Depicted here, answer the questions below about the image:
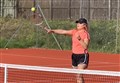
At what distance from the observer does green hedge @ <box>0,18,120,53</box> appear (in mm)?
24109

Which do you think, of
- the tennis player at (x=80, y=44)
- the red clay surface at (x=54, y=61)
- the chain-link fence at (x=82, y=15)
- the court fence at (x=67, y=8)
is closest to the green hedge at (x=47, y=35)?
the chain-link fence at (x=82, y=15)

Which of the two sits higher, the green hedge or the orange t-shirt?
the orange t-shirt

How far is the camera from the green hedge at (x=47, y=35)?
2411 centimetres

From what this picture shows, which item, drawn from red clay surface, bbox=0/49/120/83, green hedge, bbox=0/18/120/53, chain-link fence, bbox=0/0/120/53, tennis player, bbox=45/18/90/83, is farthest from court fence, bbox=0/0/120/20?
tennis player, bbox=45/18/90/83

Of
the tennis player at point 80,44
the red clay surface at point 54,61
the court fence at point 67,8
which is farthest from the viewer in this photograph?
the court fence at point 67,8

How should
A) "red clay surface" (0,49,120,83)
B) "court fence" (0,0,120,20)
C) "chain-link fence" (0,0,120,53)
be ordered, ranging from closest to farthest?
"red clay surface" (0,49,120,83) < "chain-link fence" (0,0,120,53) < "court fence" (0,0,120,20)

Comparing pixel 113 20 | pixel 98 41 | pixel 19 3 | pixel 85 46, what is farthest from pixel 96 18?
pixel 85 46

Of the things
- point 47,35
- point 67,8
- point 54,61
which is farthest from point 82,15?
point 54,61

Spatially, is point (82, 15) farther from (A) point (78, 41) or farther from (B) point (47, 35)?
(A) point (78, 41)

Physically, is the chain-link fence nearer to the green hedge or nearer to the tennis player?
the green hedge

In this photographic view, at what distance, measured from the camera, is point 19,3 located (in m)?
32.6

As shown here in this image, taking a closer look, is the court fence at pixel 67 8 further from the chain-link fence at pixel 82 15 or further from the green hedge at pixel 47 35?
the green hedge at pixel 47 35

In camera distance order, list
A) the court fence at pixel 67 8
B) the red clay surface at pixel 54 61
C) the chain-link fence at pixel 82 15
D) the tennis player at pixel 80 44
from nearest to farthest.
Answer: the tennis player at pixel 80 44
the red clay surface at pixel 54 61
the chain-link fence at pixel 82 15
the court fence at pixel 67 8

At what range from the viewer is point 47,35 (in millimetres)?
26203
